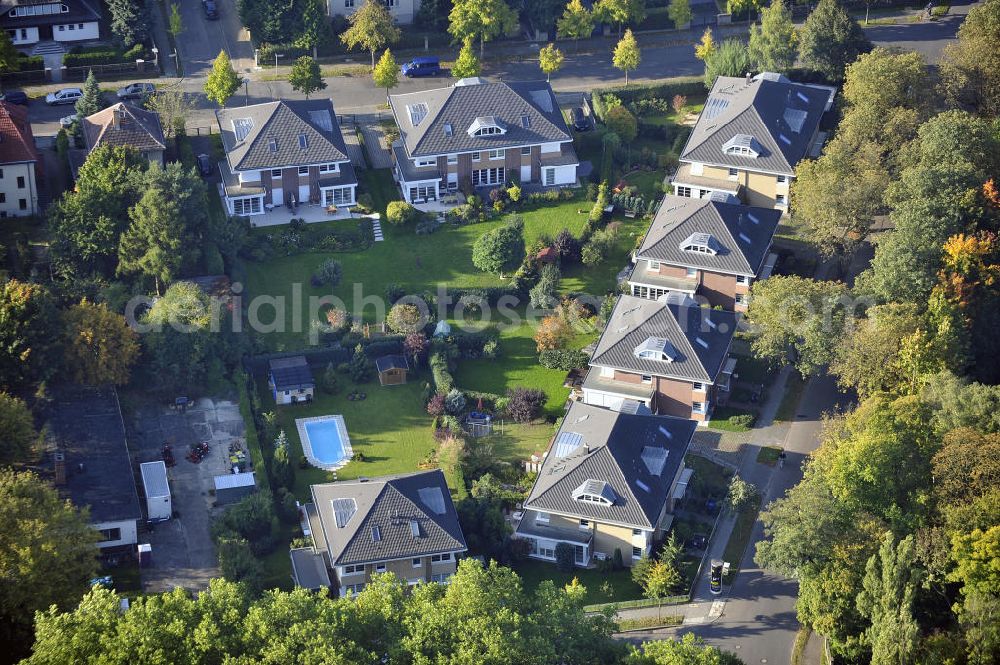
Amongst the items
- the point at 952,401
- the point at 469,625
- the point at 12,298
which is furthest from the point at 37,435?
the point at 952,401

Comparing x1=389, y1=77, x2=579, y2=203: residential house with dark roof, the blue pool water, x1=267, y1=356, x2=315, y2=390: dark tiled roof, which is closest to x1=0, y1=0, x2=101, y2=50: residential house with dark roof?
x1=389, y1=77, x2=579, y2=203: residential house with dark roof

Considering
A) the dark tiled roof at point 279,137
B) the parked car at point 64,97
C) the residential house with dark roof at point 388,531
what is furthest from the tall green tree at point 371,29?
the residential house with dark roof at point 388,531

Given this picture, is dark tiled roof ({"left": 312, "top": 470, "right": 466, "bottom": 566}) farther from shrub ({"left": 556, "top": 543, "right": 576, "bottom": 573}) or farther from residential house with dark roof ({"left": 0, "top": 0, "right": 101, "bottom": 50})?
residential house with dark roof ({"left": 0, "top": 0, "right": 101, "bottom": 50})

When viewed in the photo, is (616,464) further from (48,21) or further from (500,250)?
(48,21)

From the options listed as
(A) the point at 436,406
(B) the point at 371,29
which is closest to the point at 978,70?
(B) the point at 371,29

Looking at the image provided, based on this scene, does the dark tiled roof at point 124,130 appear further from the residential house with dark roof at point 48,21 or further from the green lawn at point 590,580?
the green lawn at point 590,580

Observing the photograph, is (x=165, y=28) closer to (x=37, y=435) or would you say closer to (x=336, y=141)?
(x=336, y=141)
